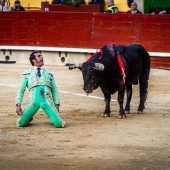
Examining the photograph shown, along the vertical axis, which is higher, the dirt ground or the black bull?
the black bull

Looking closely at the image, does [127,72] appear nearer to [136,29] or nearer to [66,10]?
[136,29]

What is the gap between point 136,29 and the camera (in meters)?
20.7

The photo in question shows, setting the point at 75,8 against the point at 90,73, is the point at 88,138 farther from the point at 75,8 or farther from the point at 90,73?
the point at 75,8

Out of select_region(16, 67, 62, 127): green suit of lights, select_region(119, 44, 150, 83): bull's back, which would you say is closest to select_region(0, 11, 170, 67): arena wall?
select_region(119, 44, 150, 83): bull's back

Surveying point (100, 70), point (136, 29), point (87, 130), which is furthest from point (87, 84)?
point (136, 29)

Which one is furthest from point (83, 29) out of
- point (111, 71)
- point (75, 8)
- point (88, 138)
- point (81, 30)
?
point (88, 138)

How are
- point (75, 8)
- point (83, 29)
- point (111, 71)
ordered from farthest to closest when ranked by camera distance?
point (75, 8)
point (83, 29)
point (111, 71)

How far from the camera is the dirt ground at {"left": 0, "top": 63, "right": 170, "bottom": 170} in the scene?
30.7 feet

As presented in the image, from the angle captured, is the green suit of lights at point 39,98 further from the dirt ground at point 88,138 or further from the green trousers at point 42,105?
the dirt ground at point 88,138

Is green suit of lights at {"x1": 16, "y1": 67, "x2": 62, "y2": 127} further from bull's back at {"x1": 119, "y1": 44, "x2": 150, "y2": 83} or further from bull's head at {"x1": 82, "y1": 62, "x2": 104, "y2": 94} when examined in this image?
bull's back at {"x1": 119, "y1": 44, "x2": 150, "y2": 83}

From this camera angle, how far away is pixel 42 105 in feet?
38.2

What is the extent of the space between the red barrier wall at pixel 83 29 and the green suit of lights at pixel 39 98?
28.6 feet

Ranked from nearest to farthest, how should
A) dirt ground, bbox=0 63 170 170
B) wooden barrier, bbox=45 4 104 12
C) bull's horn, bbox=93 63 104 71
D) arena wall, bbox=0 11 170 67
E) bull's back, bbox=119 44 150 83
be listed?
1. dirt ground, bbox=0 63 170 170
2. bull's horn, bbox=93 63 104 71
3. bull's back, bbox=119 44 150 83
4. arena wall, bbox=0 11 170 67
5. wooden barrier, bbox=45 4 104 12

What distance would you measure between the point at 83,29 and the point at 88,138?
35.0 ft
